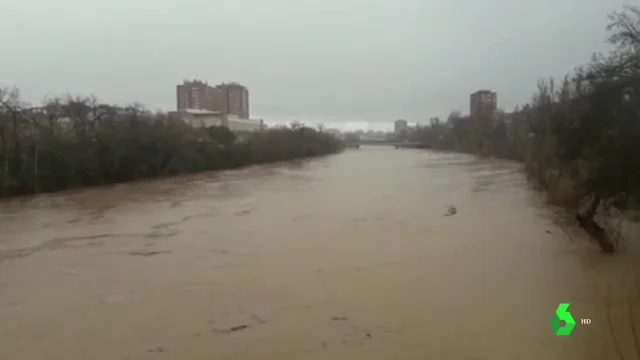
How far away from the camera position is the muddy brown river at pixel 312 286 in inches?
234

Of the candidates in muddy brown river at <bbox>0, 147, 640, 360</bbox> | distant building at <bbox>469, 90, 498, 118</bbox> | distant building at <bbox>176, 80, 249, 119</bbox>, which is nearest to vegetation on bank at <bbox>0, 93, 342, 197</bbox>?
muddy brown river at <bbox>0, 147, 640, 360</bbox>

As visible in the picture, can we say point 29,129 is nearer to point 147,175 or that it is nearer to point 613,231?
point 147,175

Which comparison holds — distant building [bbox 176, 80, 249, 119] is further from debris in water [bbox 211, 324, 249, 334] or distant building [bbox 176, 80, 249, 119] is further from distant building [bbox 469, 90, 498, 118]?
debris in water [bbox 211, 324, 249, 334]

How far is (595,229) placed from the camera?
9852 mm

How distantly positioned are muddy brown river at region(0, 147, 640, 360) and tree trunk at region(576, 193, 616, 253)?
0.26 metres

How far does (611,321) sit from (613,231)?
4404 millimetres

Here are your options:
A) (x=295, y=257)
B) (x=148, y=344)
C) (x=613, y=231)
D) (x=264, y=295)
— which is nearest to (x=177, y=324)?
(x=148, y=344)

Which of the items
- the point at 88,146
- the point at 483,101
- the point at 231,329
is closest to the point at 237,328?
the point at 231,329

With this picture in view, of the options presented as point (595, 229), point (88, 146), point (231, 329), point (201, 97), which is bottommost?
point (231, 329)

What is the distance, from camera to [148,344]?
6.05 m

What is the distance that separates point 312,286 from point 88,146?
64.2ft

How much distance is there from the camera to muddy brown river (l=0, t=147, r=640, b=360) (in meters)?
5.95

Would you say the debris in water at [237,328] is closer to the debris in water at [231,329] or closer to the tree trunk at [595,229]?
the debris in water at [231,329]

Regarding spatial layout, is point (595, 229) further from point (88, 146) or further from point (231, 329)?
point (88, 146)
